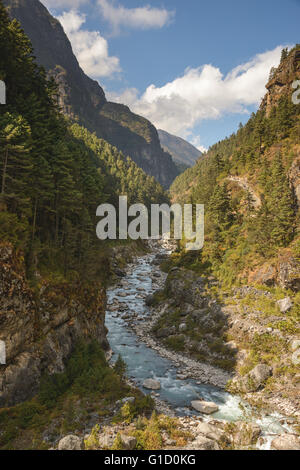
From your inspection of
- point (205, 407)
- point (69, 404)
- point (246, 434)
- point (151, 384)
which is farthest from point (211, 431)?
point (69, 404)

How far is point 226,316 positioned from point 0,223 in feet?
98.1

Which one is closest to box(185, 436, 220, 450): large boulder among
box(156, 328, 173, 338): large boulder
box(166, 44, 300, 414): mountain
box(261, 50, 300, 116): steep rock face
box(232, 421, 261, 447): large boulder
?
box(232, 421, 261, 447): large boulder

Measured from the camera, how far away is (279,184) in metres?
44.5

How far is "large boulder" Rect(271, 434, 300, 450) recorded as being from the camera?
17.9 m

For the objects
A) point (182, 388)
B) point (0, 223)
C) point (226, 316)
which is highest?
point (0, 223)

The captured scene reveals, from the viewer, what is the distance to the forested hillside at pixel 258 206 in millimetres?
38844

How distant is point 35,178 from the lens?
26578 mm

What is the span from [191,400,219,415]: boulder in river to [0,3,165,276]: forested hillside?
63.0ft

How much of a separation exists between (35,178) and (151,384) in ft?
82.7

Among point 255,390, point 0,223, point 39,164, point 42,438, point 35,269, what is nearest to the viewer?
point 42,438

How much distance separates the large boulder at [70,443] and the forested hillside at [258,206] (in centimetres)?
2960

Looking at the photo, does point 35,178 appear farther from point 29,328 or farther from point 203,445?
point 203,445
